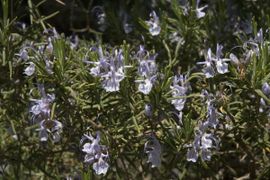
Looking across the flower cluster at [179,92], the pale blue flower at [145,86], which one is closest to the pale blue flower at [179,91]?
the flower cluster at [179,92]

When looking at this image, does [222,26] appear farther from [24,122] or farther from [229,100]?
[24,122]

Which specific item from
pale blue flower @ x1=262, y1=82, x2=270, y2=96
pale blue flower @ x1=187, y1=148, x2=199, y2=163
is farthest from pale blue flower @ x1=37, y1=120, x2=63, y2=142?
pale blue flower @ x1=262, y1=82, x2=270, y2=96

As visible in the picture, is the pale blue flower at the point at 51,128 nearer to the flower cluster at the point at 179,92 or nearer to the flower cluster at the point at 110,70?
the flower cluster at the point at 110,70

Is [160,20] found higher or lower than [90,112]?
higher

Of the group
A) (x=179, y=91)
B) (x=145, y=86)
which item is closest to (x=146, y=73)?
(x=145, y=86)

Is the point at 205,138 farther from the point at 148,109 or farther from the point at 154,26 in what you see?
the point at 154,26

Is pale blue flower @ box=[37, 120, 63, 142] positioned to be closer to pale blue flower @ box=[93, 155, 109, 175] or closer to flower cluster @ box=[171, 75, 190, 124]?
pale blue flower @ box=[93, 155, 109, 175]

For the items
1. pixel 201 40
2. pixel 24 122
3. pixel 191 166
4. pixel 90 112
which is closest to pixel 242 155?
pixel 191 166
